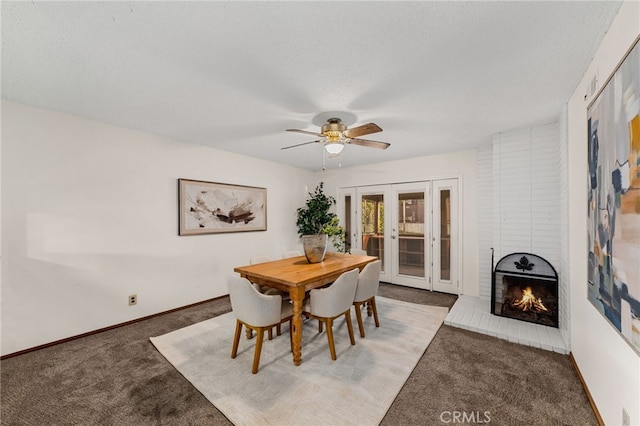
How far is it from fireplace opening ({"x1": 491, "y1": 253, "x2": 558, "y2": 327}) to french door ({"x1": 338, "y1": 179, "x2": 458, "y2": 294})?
1016 millimetres

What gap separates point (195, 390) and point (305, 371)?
875 millimetres

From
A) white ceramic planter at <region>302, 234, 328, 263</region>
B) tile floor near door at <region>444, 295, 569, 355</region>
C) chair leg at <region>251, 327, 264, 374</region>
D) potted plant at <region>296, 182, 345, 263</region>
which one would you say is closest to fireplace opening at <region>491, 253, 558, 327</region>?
tile floor near door at <region>444, 295, 569, 355</region>

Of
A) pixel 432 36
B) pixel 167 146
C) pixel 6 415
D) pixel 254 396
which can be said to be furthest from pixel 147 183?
pixel 432 36

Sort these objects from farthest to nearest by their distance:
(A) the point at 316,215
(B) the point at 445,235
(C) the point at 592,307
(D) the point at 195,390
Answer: (A) the point at 316,215
(B) the point at 445,235
(D) the point at 195,390
(C) the point at 592,307

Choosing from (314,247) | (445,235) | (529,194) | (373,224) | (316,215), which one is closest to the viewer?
(314,247)

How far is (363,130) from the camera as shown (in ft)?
8.09

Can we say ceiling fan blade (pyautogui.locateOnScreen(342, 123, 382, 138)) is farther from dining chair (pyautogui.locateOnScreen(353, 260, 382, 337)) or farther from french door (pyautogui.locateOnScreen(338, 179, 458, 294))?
french door (pyautogui.locateOnScreen(338, 179, 458, 294))

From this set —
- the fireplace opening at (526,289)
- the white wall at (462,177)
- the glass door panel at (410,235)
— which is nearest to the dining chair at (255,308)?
the fireplace opening at (526,289)

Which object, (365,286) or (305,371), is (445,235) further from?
(305,371)

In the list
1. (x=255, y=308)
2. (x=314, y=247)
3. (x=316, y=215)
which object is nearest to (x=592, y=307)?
(x=314, y=247)

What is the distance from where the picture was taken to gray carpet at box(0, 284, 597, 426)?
5.54ft

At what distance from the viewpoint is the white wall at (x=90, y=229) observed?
246 centimetres

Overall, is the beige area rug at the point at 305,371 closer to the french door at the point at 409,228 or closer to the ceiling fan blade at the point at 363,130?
the french door at the point at 409,228

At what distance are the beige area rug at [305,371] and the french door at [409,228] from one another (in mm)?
1591
